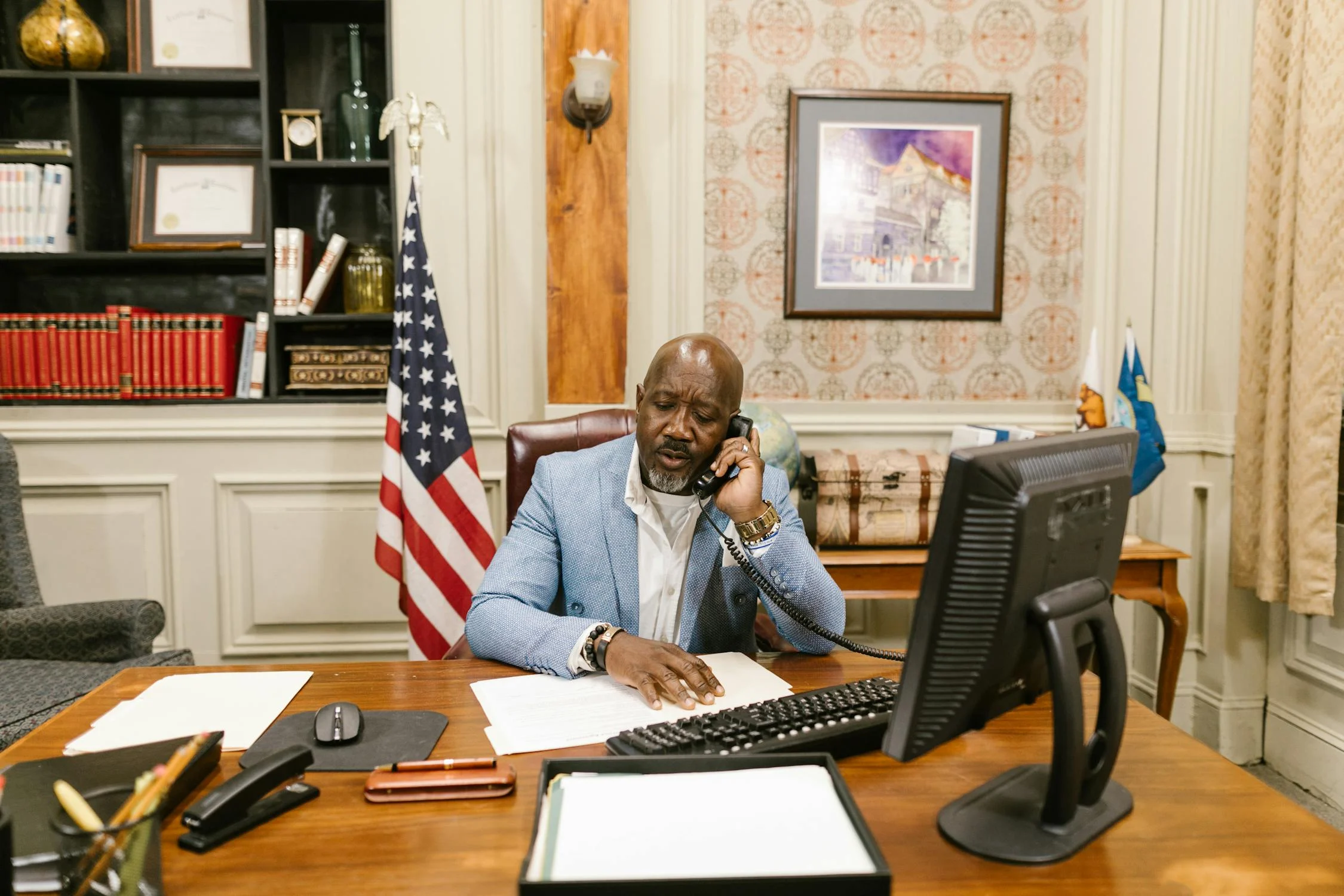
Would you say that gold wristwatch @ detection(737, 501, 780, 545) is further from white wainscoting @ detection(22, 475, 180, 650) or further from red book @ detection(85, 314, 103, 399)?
red book @ detection(85, 314, 103, 399)

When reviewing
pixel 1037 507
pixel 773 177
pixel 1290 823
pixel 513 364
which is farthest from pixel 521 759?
pixel 773 177

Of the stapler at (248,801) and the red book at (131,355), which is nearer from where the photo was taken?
the stapler at (248,801)

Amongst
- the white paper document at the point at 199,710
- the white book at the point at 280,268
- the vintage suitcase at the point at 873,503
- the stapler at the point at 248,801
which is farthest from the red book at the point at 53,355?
the stapler at the point at 248,801

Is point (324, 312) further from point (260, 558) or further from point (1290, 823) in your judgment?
point (1290, 823)

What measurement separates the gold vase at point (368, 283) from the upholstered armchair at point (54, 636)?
1055 millimetres

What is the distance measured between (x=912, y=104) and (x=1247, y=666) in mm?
2111

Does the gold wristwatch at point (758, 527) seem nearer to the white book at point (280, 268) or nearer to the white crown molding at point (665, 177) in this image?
the white crown molding at point (665, 177)

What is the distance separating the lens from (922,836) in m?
0.95

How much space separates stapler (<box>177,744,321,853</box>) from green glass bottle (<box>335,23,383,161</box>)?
2.37m

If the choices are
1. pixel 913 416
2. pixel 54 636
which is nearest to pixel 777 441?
pixel 913 416

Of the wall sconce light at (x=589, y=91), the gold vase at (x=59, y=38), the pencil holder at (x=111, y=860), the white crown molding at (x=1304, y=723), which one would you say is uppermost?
the gold vase at (x=59, y=38)

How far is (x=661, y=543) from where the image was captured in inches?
70.4

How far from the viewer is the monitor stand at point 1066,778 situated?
0.91 metres

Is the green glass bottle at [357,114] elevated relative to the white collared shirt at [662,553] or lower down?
elevated
